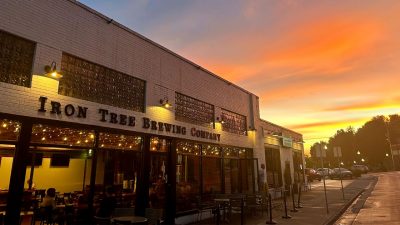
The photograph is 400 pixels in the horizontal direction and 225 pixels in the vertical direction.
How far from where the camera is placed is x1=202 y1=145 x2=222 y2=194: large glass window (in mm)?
14273

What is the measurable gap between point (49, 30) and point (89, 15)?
161cm

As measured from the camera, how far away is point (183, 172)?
12914 millimetres

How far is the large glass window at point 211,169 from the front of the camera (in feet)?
46.8

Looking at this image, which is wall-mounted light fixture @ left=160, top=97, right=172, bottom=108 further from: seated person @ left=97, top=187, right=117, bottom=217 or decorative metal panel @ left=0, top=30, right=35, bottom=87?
decorative metal panel @ left=0, top=30, right=35, bottom=87

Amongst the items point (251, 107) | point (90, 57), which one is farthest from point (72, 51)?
point (251, 107)

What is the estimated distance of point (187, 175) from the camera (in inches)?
517

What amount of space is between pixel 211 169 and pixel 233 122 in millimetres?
3756

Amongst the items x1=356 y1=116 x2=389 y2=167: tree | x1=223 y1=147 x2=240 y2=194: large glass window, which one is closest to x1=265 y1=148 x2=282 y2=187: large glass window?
x1=223 y1=147 x2=240 y2=194: large glass window

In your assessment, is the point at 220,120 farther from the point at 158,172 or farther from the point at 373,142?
the point at 373,142

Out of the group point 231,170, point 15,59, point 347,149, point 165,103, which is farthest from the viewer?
point 347,149

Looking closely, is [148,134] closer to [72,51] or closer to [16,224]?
[72,51]

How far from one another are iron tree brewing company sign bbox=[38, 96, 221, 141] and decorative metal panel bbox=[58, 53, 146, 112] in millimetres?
354

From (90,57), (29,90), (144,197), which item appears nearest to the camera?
(29,90)

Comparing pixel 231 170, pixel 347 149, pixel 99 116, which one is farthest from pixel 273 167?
pixel 347 149
